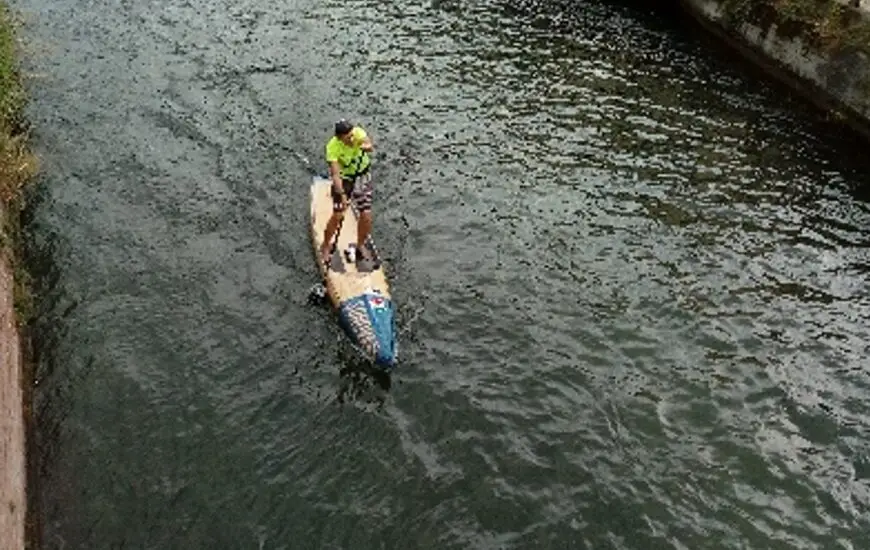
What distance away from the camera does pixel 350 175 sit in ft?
66.5

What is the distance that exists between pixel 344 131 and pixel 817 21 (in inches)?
634

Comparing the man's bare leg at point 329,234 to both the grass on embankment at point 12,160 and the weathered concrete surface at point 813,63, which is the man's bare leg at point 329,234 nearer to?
the grass on embankment at point 12,160

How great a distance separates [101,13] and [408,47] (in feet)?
35.3

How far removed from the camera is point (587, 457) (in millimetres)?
16297

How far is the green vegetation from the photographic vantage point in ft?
87.6

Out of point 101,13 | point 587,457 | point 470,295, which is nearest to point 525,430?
point 587,457

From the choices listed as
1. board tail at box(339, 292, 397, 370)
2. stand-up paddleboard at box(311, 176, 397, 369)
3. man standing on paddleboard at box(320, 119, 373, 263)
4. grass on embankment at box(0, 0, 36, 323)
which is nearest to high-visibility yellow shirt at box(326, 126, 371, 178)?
man standing on paddleboard at box(320, 119, 373, 263)

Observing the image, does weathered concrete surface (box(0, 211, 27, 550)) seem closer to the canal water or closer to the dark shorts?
the canal water

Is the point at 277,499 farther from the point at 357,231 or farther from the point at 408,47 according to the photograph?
the point at 408,47

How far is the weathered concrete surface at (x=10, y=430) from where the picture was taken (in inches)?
543

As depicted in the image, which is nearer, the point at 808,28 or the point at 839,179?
the point at 839,179

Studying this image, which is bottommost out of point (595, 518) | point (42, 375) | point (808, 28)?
point (42, 375)

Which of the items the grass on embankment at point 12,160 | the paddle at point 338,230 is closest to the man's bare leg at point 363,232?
the paddle at point 338,230

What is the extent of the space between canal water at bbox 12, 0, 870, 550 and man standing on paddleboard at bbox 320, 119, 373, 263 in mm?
1303
